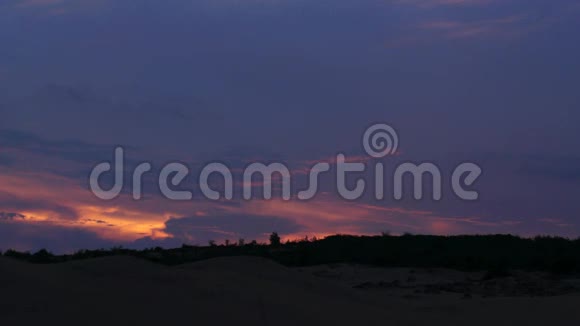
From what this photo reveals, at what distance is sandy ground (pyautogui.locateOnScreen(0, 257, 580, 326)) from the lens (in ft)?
28.0

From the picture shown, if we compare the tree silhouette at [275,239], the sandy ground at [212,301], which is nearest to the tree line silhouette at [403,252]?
the tree silhouette at [275,239]

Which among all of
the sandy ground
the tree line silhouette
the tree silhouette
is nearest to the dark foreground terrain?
the sandy ground

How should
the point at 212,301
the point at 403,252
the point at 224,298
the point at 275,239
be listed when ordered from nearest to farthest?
the point at 212,301 → the point at 224,298 → the point at 403,252 → the point at 275,239

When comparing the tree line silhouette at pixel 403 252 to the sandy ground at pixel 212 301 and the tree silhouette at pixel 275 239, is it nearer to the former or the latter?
the tree silhouette at pixel 275 239

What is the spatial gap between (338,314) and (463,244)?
19.7 m


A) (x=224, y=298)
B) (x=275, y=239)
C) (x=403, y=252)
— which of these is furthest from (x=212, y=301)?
(x=275, y=239)

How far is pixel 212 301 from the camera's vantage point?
9336 millimetres

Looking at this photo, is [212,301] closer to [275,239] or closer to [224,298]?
[224,298]

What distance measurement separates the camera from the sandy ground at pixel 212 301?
8.54m

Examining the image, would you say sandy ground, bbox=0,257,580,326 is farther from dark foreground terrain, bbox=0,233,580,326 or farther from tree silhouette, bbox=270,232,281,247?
tree silhouette, bbox=270,232,281,247

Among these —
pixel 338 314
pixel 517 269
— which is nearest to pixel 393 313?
pixel 338 314

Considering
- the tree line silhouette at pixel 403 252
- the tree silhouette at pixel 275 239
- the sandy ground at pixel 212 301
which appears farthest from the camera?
the tree silhouette at pixel 275 239

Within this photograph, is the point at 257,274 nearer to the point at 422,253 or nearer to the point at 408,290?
the point at 408,290

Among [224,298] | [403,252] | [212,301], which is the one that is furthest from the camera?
[403,252]
